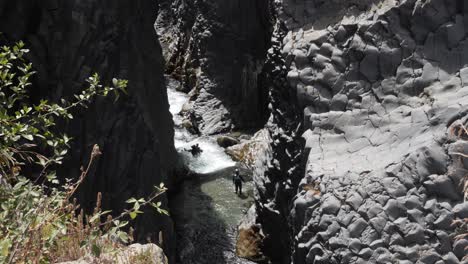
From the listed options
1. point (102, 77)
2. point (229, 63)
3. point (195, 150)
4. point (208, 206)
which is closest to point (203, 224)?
point (208, 206)

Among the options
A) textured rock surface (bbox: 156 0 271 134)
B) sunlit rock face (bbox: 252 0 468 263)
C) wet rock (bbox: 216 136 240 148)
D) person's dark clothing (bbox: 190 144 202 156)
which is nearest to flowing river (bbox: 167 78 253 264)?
person's dark clothing (bbox: 190 144 202 156)

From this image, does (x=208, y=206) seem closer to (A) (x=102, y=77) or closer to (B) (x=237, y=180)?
(B) (x=237, y=180)

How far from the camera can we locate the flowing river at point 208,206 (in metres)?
15.4

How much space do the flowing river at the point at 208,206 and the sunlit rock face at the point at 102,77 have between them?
1643 millimetres

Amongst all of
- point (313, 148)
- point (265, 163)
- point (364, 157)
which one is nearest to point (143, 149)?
point (265, 163)

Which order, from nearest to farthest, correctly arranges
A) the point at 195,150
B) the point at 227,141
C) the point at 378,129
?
the point at 378,129
the point at 195,150
the point at 227,141

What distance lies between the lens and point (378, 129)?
10.2 metres

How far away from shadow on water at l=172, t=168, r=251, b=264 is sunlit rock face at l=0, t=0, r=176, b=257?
1400mm

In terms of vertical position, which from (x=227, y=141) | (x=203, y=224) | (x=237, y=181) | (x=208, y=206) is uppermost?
(x=227, y=141)

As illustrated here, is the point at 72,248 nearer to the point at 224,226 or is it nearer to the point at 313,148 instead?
the point at 313,148

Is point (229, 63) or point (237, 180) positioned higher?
point (229, 63)

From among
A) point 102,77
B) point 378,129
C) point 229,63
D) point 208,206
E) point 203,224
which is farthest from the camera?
point 229,63

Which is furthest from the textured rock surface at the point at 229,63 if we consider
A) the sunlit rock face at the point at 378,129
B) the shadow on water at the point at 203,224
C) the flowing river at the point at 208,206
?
the sunlit rock face at the point at 378,129

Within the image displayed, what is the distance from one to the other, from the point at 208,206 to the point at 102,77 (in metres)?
8.03
